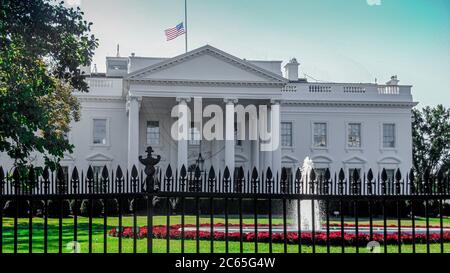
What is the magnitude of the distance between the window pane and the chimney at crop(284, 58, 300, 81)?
178 inches

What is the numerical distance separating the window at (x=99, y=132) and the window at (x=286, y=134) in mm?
10578

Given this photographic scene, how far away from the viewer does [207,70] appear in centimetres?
3005

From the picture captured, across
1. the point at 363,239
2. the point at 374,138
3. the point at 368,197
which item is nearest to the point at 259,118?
the point at 374,138

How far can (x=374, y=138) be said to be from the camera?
3488 centimetres

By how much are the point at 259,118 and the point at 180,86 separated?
15.9 feet

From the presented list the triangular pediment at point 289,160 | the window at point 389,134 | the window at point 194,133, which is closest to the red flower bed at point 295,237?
the window at point 194,133

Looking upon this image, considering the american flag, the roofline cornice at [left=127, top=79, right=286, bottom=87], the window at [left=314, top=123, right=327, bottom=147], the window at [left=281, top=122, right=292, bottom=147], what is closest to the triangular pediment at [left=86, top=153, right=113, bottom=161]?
the roofline cornice at [left=127, top=79, right=286, bottom=87]

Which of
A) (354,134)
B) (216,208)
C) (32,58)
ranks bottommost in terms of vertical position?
(216,208)

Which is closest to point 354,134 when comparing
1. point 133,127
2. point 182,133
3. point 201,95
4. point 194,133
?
point 194,133

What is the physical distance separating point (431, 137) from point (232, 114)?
1294 cm

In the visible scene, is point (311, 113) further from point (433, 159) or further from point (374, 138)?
point (433, 159)

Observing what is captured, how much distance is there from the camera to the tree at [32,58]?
11.3m

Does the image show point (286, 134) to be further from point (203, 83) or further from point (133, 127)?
point (133, 127)

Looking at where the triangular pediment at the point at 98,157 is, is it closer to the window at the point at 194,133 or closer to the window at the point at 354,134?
the window at the point at 194,133
